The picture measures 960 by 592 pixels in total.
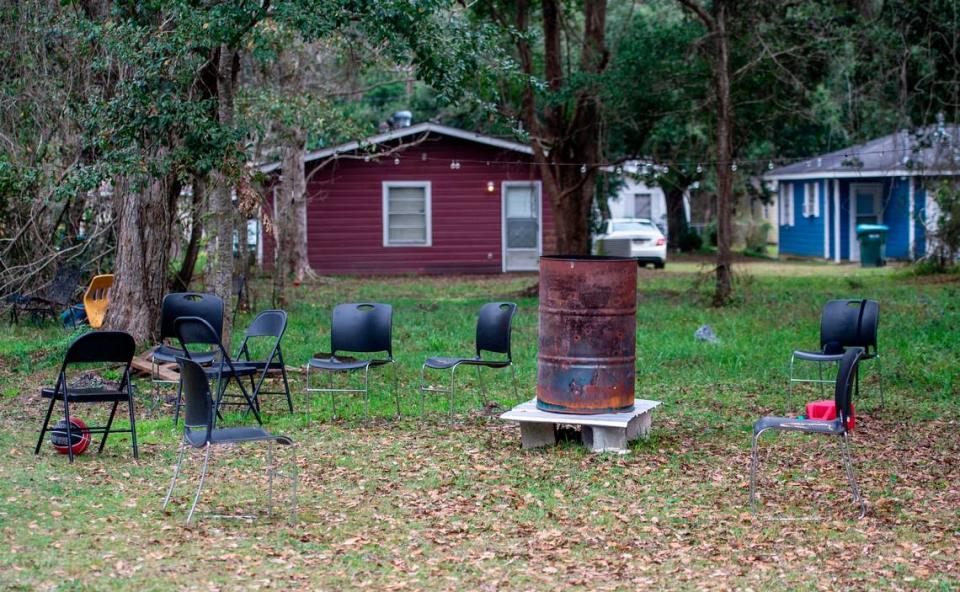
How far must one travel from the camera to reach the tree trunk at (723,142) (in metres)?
16.4

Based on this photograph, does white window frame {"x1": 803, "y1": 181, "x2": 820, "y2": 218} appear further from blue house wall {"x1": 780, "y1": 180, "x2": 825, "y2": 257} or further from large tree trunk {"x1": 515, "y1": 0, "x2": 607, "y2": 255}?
large tree trunk {"x1": 515, "y1": 0, "x2": 607, "y2": 255}

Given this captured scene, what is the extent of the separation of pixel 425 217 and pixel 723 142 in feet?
35.2

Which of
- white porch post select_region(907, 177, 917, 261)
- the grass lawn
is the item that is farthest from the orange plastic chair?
Result: white porch post select_region(907, 177, 917, 261)

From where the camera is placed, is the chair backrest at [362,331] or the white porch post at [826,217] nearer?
the chair backrest at [362,331]

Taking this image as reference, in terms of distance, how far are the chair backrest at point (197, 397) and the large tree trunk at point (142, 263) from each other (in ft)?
19.5

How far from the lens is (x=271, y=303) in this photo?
1739 centimetres

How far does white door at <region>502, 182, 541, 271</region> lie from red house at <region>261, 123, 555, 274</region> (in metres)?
0.02

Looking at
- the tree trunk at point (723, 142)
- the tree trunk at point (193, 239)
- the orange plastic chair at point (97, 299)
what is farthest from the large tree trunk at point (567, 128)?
the orange plastic chair at point (97, 299)

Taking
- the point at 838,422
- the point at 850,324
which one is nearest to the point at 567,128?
the point at 850,324

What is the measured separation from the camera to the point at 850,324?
9.55 meters

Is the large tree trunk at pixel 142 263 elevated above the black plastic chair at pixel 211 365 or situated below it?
above

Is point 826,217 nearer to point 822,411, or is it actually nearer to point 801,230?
point 801,230

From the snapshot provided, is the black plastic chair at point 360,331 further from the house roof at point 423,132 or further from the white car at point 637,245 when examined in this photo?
the white car at point 637,245

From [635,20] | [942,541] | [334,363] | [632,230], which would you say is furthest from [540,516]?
[632,230]
